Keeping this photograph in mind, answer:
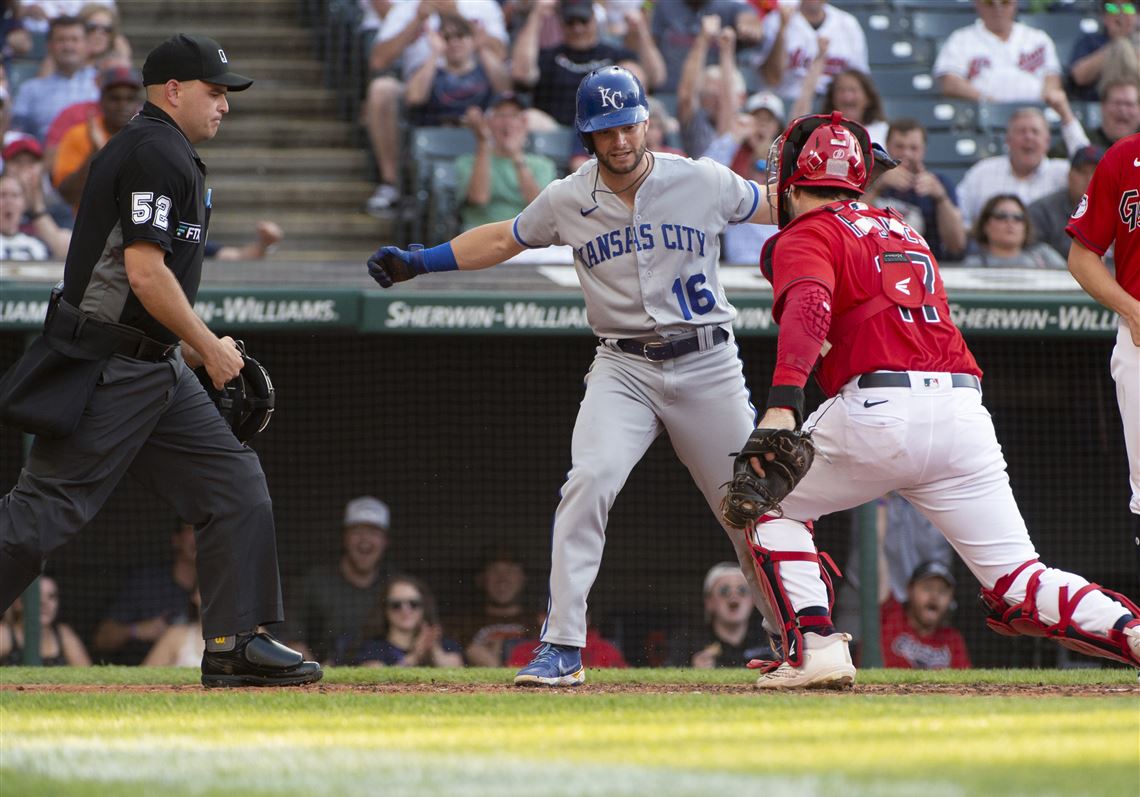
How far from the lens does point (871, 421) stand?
14.0 ft

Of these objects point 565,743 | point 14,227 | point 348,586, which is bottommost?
point 565,743

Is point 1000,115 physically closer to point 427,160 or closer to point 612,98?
point 427,160

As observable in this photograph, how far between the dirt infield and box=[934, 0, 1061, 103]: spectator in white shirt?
6549mm

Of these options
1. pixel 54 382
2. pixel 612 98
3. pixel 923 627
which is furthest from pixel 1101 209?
pixel 923 627

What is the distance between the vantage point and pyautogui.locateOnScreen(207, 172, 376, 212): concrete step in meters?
9.86

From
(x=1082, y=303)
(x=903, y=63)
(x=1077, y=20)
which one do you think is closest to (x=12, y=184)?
(x=1082, y=303)

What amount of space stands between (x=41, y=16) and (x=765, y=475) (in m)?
7.61

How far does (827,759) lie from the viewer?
3.05m

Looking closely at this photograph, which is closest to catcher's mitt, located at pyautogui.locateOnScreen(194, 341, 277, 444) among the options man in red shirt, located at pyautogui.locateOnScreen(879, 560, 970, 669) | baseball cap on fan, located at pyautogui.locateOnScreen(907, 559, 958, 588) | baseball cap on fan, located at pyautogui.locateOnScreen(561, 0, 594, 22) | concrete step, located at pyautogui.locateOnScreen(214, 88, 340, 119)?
man in red shirt, located at pyautogui.locateOnScreen(879, 560, 970, 669)

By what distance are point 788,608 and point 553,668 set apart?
75cm

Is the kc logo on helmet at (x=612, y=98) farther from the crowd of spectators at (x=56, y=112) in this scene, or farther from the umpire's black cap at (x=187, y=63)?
the crowd of spectators at (x=56, y=112)

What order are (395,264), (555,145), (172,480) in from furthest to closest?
(555,145)
(395,264)
(172,480)

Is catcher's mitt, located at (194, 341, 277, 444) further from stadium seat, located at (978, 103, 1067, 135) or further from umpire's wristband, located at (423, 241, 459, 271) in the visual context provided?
stadium seat, located at (978, 103, 1067, 135)

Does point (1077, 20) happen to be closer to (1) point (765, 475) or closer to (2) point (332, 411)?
(2) point (332, 411)
